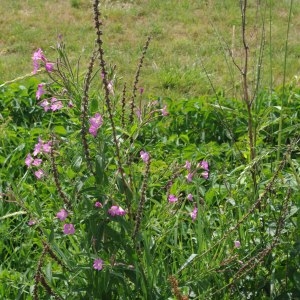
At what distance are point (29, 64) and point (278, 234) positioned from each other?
430 centimetres

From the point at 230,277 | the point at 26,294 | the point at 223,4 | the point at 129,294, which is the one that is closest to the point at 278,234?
the point at 230,277

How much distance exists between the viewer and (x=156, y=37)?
6.79 meters

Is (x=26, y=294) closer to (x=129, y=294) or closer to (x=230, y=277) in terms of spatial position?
(x=129, y=294)

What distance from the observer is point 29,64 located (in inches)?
239

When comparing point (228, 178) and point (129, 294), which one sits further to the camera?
A: point (228, 178)

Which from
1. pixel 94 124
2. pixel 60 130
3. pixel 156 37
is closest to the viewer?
pixel 94 124

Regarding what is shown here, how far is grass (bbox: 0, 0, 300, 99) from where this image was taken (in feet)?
19.0

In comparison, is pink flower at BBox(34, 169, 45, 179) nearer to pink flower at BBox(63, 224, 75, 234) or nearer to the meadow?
the meadow

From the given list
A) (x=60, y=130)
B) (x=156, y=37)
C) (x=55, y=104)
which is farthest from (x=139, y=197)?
(x=156, y=37)

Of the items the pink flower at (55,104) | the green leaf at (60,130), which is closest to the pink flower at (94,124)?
the pink flower at (55,104)

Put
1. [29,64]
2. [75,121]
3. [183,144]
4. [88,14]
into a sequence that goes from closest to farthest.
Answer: [75,121] → [183,144] → [29,64] → [88,14]

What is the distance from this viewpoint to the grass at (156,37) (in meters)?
5.78

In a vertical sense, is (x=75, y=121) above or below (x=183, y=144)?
above

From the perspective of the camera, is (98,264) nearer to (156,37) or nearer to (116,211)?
(116,211)
